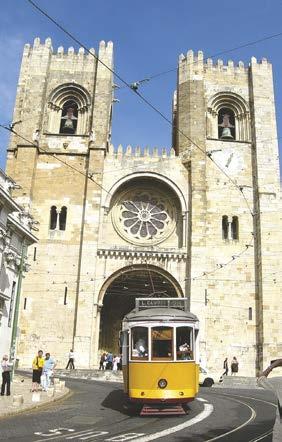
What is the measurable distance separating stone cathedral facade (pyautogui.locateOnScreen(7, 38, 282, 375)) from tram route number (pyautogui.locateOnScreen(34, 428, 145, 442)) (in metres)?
15.4

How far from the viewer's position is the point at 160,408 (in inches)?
369

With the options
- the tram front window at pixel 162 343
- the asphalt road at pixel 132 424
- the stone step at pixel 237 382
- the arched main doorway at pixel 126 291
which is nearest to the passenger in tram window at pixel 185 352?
the tram front window at pixel 162 343

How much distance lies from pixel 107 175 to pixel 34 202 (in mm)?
4032

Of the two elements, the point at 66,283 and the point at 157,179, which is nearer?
the point at 66,283

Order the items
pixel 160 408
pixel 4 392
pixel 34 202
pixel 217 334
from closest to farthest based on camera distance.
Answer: pixel 160 408 < pixel 4 392 < pixel 217 334 < pixel 34 202

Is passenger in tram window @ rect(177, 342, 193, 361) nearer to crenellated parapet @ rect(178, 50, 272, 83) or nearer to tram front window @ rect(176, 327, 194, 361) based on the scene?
tram front window @ rect(176, 327, 194, 361)

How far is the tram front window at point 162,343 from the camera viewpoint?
9594 mm

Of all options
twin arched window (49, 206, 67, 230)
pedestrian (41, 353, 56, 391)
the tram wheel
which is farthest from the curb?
twin arched window (49, 206, 67, 230)

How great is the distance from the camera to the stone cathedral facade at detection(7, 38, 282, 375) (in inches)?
910

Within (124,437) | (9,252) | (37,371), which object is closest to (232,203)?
(9,252)

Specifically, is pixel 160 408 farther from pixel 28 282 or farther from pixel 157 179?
pixel 157 179

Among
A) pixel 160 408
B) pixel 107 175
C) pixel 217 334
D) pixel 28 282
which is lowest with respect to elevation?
pixel 160 408

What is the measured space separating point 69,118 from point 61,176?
3909 millimetres

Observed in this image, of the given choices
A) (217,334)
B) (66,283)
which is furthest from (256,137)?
(66,283)
